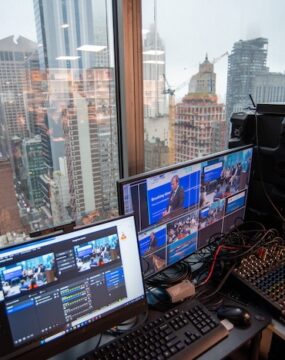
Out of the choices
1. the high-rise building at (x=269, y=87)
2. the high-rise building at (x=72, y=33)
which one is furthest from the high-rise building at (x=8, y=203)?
→ the high-rise building at (x=269, y=87)

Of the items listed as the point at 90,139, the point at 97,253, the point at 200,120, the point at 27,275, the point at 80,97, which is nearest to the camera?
the point at 27,275

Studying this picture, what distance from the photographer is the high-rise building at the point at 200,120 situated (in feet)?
5.84

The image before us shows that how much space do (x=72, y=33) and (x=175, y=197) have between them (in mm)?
865

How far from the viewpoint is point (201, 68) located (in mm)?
1796

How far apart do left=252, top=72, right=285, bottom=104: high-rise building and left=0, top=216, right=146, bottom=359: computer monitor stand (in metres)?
1.64

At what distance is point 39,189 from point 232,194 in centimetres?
88

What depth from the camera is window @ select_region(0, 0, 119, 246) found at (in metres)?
1.17

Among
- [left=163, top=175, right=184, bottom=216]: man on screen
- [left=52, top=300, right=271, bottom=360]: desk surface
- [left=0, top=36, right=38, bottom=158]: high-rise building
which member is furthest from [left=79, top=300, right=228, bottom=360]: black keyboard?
[left=0, top=36, right=38, bottom=158]: high-rise building

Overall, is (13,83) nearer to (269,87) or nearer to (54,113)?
(54,113)

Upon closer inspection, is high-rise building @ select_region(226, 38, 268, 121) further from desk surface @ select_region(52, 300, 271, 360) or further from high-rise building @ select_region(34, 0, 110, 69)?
desk surface @ select_region(52, 300, 271, 360)

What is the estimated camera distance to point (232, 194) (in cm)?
136

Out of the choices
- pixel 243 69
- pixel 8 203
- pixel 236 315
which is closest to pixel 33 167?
pixel 8 203

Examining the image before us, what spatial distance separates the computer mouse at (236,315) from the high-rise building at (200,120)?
3.08 feet

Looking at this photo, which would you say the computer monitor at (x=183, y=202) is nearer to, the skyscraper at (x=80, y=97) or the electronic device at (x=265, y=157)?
the electronic device at (x=265, y=157)
